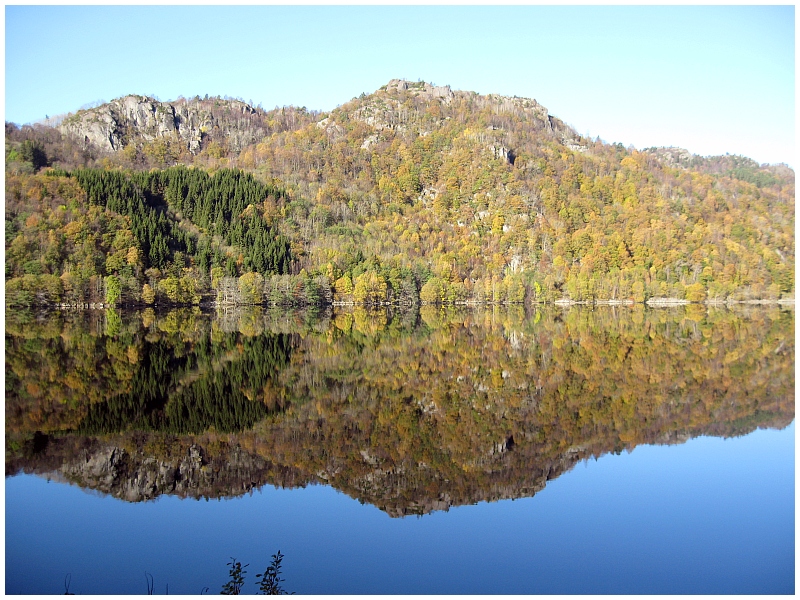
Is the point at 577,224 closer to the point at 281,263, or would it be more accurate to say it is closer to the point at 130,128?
the point at 281,263

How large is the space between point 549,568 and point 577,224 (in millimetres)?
126000

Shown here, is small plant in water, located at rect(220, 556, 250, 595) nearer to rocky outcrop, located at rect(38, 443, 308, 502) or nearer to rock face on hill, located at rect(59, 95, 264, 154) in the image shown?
rocky outcrop, located at rect(38, 443, 308, 502)

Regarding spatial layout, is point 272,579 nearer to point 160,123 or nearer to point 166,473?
point 166,473

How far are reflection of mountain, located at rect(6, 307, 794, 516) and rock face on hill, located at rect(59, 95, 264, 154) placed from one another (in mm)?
157057

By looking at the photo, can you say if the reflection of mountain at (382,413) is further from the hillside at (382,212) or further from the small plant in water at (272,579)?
the hillside at (382,212)

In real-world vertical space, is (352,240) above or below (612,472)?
above

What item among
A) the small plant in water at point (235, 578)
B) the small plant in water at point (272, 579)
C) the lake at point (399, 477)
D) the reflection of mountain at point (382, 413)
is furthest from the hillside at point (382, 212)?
the small plant in water at point (272, 579)

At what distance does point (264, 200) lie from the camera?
12375cm

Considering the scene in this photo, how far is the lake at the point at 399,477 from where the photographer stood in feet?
34.8

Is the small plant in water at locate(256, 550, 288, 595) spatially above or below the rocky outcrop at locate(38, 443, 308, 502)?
below

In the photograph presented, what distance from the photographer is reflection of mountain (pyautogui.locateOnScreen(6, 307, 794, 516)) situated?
1409 cm

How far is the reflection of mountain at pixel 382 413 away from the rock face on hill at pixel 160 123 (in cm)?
15706

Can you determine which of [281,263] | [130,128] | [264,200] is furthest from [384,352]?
[130,128]

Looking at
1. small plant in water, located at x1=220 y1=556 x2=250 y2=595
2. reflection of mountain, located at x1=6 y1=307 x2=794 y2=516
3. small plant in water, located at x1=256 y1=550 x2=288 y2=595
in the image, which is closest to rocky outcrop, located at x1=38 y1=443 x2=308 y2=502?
reflection of mountain, located at x1=6 y1=307 x2=794 y2=516
